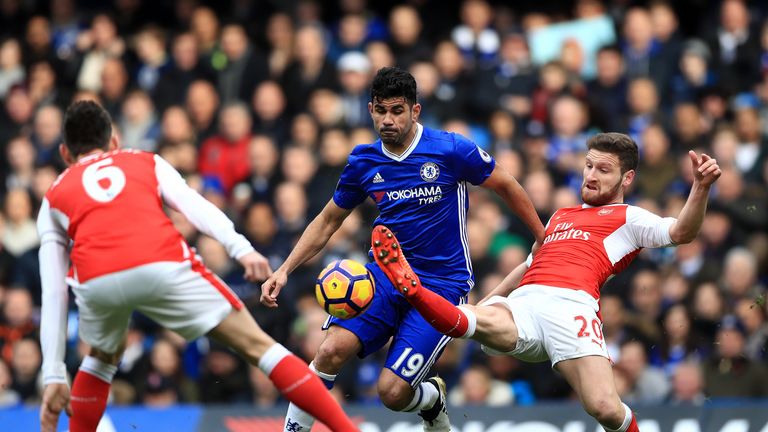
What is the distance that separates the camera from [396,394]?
8.49 m

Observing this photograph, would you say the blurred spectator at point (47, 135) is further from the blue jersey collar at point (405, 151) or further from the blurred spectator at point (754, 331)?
the blurred spectator at point (754, 331)

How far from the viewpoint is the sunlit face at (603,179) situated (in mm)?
8703

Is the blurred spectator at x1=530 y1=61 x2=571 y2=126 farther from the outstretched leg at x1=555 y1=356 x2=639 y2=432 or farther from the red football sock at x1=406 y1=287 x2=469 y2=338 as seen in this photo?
the red football sock at x1=406 y1=287 x2=469 y2=338

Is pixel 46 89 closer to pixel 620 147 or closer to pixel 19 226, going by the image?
pixel 19 226

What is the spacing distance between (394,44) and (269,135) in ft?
6.20

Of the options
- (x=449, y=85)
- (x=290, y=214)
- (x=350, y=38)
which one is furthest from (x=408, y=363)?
(x=350, y=38)

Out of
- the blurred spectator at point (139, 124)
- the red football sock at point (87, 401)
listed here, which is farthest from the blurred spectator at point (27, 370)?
the red football sock at point (87, 401)

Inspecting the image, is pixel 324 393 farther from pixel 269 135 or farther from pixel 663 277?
pixel 269 135

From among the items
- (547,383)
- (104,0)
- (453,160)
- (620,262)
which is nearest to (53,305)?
(453,160)

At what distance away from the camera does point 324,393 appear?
7.62 m

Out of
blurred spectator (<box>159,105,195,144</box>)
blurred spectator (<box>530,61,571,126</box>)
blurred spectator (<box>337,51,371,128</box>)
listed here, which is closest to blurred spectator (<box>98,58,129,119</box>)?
blurred spectator (<box>159,105,195,144</box>)

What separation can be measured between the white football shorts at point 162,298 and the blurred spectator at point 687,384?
490 cm

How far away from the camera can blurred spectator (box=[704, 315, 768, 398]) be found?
10922mm

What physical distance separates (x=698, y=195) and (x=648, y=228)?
19.5 inches
